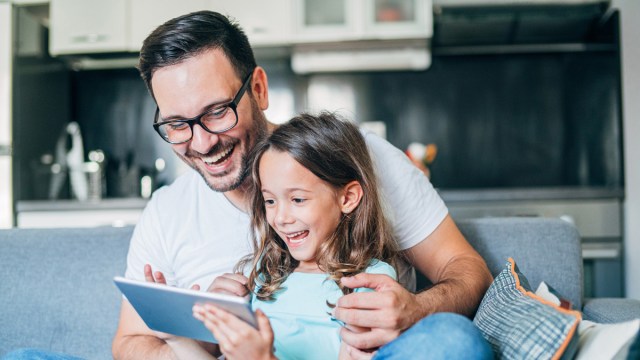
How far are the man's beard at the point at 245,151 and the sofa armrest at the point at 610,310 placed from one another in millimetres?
909

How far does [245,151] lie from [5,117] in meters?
2.33

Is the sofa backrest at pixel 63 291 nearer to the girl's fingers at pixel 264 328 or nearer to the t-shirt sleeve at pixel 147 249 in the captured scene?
the t-shirt sleeve at pixel 147 249

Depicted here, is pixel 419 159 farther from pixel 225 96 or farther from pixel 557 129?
pixel 225 96

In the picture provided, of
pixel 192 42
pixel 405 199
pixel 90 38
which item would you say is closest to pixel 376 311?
pixel 405 199

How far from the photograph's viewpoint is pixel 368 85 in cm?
380

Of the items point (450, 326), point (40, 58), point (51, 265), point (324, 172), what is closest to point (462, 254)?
point (324, 172)

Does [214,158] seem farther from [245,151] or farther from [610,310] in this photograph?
[610,310]

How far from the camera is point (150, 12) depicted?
3.55 meters

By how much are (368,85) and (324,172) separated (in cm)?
256

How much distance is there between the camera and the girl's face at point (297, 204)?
1.31 metres

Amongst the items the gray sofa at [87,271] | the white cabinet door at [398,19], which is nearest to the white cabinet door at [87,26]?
the white cabinet door at [398,19]

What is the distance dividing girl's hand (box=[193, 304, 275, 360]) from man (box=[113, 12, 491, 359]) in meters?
0.38

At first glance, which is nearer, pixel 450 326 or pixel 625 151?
pixel 450 326

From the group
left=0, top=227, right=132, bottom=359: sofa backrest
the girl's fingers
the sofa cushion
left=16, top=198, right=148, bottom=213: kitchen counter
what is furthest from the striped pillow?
left=16, top=198, right=148, bottom=213: kitchen counter
